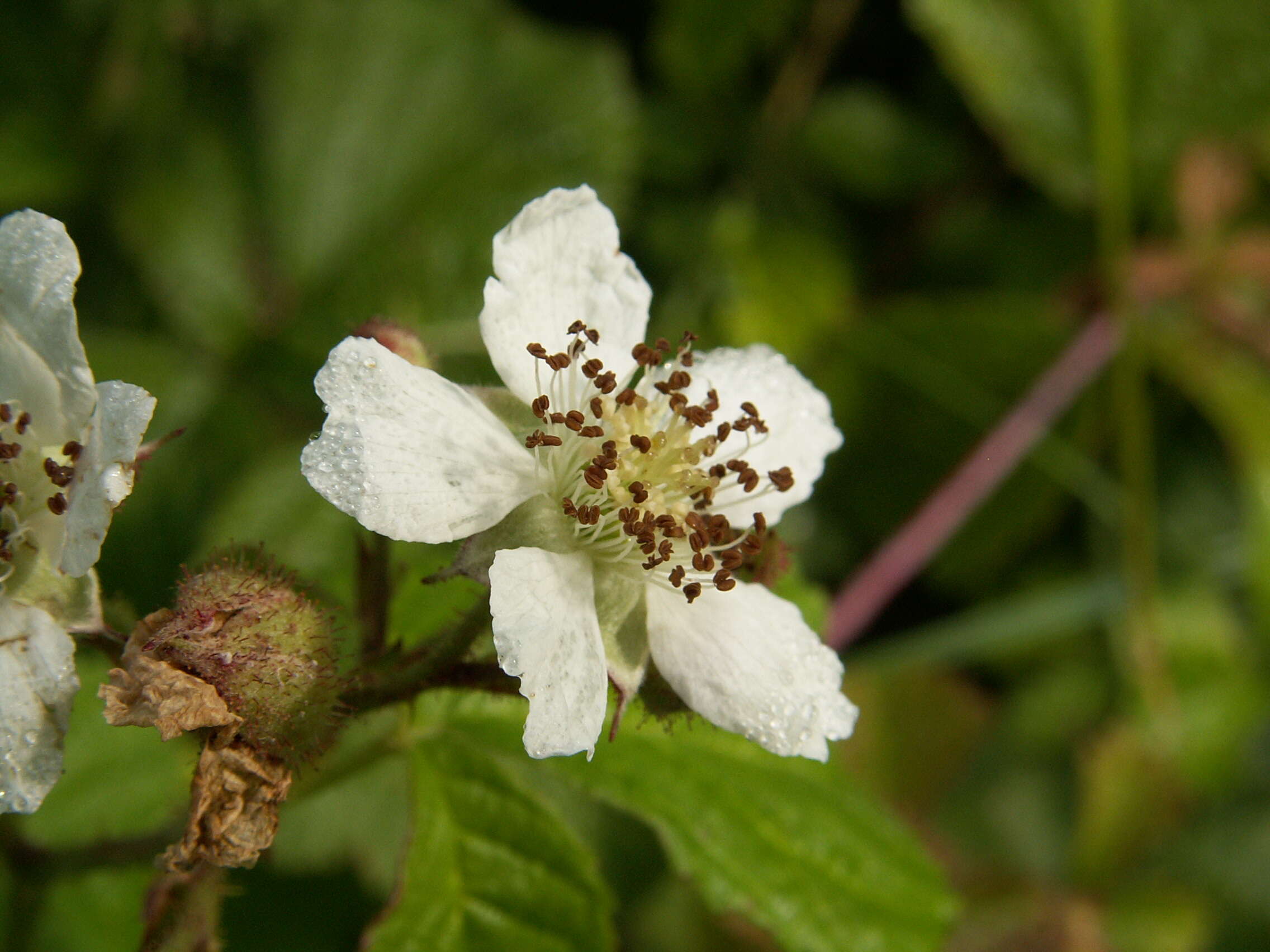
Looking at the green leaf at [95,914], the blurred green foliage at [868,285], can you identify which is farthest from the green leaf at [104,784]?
the blurred green foliage at [868,285]

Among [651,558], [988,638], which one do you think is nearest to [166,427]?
[651,558]

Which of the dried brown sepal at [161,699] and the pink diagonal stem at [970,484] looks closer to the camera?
the dried brown sepal at [161,699]

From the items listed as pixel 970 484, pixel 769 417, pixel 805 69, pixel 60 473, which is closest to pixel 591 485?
pixel 769 417

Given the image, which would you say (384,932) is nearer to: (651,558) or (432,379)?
(651,558)

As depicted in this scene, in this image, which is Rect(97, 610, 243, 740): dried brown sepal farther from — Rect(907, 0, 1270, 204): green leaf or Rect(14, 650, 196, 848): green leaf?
Rect(907, 0, 1270, 204): green leaf

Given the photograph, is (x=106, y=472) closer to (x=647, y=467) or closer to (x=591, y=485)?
(x=591, y=485)

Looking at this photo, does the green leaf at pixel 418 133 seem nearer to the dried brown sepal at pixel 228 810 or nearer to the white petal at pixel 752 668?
the white petal at pixel 752 668
